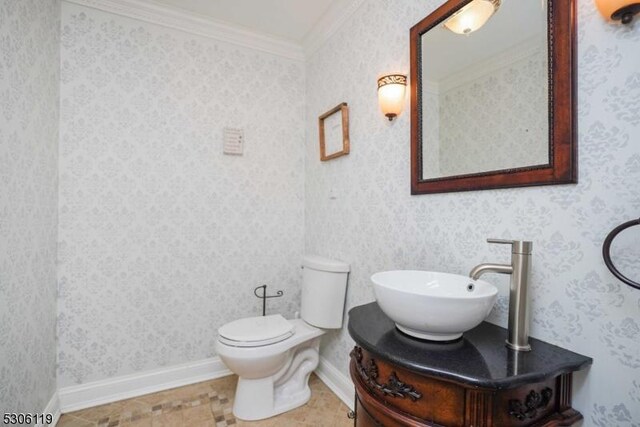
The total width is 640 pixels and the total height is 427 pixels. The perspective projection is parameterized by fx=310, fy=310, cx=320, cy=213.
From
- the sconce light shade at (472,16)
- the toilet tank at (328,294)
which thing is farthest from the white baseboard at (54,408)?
the sconce light shade at (472,16)

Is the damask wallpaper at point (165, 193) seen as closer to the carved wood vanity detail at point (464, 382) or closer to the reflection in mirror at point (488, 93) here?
the reflection in mirror at point (488, 93)

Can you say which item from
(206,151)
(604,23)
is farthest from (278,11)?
(604,23)

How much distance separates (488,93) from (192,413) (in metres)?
2.21

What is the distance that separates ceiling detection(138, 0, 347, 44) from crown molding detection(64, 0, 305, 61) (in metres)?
0.03

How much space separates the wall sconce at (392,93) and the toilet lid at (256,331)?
1.34 metres

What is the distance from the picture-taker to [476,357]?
849mm

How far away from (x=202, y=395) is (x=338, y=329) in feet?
3.14

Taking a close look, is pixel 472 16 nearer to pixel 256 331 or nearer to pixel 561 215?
pixel 561 215

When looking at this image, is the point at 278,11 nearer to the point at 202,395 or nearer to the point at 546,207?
the point at 546,207

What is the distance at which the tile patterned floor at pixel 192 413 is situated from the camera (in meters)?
1.72

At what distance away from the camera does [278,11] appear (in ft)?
6.81

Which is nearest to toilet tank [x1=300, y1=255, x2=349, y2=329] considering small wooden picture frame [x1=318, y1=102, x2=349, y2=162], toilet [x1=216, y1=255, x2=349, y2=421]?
toilet [x1=216, y1=255, x2=349, y2=421]

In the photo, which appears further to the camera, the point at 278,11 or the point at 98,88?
the point at 278,11

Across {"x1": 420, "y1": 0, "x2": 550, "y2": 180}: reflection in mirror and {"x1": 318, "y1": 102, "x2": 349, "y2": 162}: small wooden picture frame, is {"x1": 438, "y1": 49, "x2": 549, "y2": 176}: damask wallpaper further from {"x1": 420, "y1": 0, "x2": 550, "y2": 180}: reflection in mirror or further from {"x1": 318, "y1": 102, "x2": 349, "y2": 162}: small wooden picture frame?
{"x1": 318, "y1": 102, "x2": 349, "y2": 162}: small wooden picture frame
